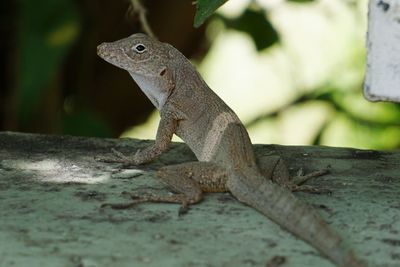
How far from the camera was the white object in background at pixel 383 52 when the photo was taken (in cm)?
331

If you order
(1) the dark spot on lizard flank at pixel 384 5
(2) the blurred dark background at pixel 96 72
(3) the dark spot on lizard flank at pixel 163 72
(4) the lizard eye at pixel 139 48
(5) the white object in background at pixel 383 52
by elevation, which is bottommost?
(2) the blurred dark background at pixel 96 72

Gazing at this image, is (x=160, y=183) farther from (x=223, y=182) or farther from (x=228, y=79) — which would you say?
(x=228, y=79)

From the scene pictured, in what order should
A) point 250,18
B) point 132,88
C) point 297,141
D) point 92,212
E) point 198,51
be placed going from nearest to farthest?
point 92,212 → point 250,18 → point 132,88 → point 198,51 → point 297,141

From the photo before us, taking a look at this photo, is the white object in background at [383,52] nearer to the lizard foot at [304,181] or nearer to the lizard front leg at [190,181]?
the lizard foot at [304,181]

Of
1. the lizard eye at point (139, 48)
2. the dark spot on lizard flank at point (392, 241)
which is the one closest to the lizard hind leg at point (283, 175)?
the dark spot on lizard flank at point (392, 241)

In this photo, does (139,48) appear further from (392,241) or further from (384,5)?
(392,241)

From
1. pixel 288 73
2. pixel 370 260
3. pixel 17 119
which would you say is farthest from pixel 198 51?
pixel 370 260

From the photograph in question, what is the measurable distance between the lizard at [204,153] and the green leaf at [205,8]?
0.64 metres

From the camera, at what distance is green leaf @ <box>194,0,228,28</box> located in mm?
3566

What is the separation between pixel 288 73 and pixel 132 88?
1.30 m

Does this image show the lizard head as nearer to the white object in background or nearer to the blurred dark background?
the blurred dark background

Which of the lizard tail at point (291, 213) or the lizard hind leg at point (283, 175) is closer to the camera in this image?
the lizard tail at point (291, 213)

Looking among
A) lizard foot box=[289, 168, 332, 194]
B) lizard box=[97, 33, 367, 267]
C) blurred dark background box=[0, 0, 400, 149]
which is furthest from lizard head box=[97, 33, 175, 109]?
lizard foot box=[289, 168, 332, 194]

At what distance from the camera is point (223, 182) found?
3820 mm
